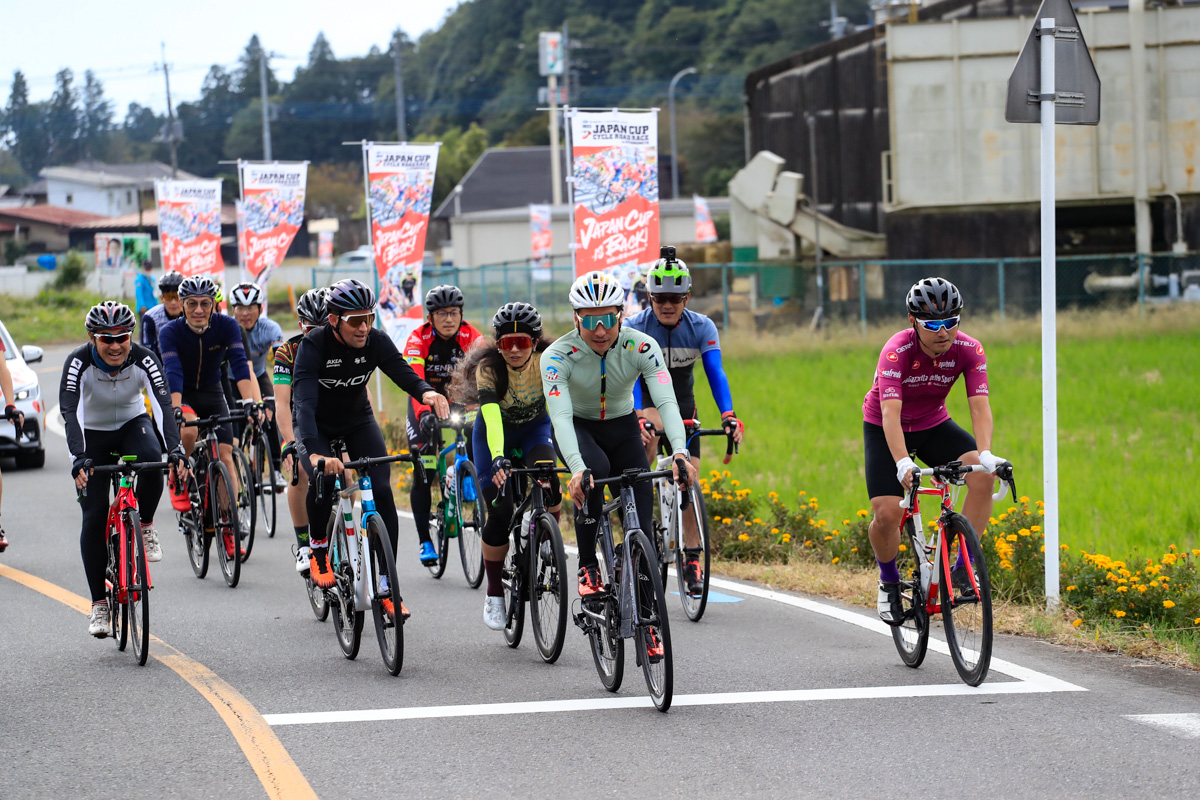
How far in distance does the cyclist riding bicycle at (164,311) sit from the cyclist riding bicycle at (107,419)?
125 inches

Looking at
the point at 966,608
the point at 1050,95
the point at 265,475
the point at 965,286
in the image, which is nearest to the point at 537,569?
the point at 966,608

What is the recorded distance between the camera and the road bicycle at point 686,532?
8266 millimetres

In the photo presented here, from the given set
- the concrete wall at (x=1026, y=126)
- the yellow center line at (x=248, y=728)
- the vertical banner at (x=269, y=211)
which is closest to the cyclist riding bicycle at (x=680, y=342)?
the yellow center line at (x=248, y=728)

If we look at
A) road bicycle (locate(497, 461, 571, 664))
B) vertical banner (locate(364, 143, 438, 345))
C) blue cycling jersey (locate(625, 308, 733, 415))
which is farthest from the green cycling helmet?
vertical banner (locate(364, 143, 438, 345))

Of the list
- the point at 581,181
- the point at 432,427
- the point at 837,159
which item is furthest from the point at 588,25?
the point at 432,427

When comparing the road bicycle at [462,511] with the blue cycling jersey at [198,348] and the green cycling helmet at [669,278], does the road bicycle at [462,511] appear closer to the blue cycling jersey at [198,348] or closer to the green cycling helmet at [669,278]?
the green cycling helmet at [669,278]

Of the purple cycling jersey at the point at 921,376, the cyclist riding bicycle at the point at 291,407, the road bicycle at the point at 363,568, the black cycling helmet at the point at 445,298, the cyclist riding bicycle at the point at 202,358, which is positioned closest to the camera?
the purple cycling jersey at the point at 921,376

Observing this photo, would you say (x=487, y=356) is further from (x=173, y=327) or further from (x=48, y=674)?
(x=173, y=327)

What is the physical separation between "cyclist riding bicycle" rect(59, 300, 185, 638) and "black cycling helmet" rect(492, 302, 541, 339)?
6.54ft

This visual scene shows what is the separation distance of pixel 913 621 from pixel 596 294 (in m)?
2.36

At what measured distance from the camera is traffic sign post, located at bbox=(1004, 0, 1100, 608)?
26.5ft

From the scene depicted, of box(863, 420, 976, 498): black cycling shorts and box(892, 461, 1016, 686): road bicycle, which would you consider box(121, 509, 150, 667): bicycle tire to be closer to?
box(863, 420, 976, 498): black cycling shorts

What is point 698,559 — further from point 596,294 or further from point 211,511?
point 211,511

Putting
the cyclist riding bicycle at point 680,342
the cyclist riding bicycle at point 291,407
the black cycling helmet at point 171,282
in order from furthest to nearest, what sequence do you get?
1. the black cycling helmet at point 171,282
2. the cyclist riding bicycle at point 680,342
3. the cyclist riding bicycle at point 291,407
